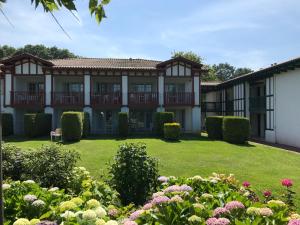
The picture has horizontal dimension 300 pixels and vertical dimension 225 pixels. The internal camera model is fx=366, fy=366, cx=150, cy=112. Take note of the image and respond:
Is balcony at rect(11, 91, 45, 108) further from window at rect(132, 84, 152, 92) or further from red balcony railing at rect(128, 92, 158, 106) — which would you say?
window at rect(132, 84, 152, 92)

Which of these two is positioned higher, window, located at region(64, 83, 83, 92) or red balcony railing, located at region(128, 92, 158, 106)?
window, located at region(64, 83, 83, 92)

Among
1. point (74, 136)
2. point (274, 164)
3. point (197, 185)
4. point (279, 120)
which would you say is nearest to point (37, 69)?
point (74, 136)

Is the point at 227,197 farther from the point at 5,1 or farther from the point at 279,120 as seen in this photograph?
the point at 279,120

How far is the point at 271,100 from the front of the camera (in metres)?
25.6

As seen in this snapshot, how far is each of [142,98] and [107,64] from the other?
14.4ft

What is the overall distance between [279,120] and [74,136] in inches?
526

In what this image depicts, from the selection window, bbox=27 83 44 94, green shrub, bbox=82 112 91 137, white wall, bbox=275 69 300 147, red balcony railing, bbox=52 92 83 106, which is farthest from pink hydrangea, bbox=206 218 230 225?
window, bbox=27 83 44 94

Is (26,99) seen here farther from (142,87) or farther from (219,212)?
(219,212)

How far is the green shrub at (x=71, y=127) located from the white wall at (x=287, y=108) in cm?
1300

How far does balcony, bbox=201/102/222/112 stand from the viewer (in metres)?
37.5

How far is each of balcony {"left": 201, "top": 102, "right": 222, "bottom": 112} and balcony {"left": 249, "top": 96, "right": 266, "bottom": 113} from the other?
783 cm

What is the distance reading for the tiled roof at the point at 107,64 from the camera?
2848cm

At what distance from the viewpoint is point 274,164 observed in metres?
14.8

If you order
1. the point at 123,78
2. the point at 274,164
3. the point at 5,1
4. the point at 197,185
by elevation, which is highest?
the point at 123,78
